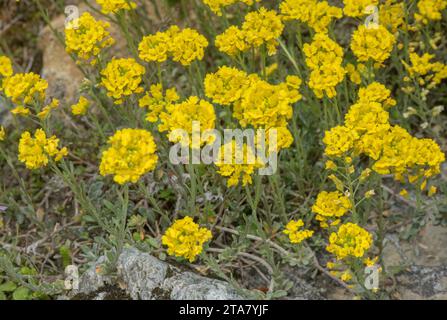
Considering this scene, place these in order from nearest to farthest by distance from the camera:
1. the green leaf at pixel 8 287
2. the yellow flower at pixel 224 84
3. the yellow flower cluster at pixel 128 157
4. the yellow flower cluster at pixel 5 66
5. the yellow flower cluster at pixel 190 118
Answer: the yellow flower cluster at pixel 128 157
the yellow flower cluster at pixel 190 118
the yellow flower at pixel 224 84
the yellow flower cluster at pixel 5 66
the green leaf at pixel 8 287

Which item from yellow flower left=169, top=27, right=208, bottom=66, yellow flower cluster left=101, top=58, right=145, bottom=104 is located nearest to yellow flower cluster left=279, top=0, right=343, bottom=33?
yellow flower left=169, top=27, right=208, bottom=66

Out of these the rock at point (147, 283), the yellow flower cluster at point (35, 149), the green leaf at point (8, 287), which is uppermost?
the yellow flower cluster at point (35, 149)

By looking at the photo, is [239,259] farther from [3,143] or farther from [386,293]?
[3,143]

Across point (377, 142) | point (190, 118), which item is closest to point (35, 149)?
point (190, 118)

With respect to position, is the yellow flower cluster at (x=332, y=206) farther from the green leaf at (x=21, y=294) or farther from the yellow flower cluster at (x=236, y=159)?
the green leaf at (x=21, y=294)

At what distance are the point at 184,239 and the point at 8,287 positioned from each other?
132 cm

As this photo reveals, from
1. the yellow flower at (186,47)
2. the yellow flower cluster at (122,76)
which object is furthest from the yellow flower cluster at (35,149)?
the yellow flower at (186,47)

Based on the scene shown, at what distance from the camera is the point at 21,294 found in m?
3.62

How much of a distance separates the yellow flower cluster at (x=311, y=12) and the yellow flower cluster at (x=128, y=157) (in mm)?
1308

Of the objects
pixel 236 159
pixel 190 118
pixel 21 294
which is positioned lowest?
pixel 21 294

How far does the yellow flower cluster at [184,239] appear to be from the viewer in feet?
9.70

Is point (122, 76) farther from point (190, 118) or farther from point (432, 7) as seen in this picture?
point (432, 7)

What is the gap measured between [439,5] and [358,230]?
1.74 m

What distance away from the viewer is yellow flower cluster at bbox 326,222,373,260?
2.99 m
